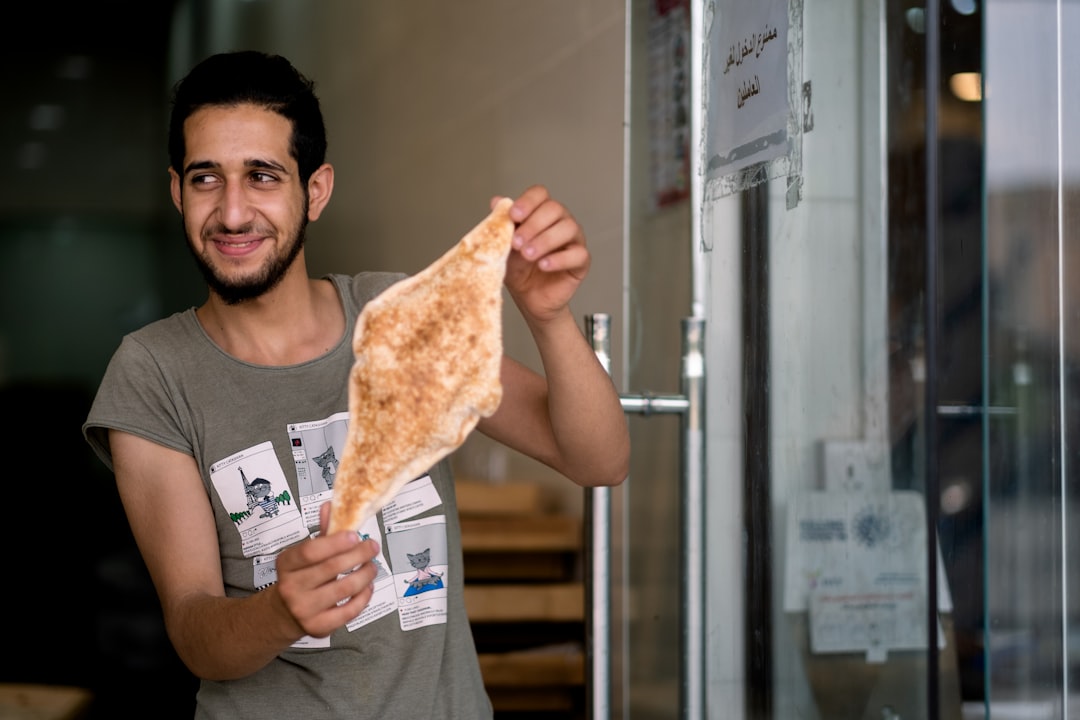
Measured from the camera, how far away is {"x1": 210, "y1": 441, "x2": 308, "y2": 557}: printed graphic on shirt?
1171 mm

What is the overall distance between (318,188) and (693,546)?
59 cm

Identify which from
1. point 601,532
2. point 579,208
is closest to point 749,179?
point 601,532

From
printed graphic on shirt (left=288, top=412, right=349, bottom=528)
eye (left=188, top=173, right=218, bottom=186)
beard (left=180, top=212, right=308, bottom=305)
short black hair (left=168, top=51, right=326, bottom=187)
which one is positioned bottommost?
printed graphic on shirt (left=288, top=412, right=349, bottom=528)

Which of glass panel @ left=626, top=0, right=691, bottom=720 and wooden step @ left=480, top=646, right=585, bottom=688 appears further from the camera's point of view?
wooden step @ left=480, top=646, right=585, bottom=688

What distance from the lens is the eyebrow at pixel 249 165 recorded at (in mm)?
1189

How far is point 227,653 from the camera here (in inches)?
39.1

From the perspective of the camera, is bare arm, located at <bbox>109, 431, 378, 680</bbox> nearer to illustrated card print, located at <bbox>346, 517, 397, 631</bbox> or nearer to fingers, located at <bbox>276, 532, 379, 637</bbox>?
fingers, located at <bbox>276, 532, 379, 637</bbox>

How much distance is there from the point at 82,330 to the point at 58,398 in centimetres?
18

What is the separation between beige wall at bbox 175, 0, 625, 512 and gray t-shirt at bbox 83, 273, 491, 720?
2.62 ft

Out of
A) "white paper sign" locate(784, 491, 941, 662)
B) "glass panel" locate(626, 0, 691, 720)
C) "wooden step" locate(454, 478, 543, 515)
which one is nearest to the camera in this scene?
"white paper sign" locate(784, 491, 941, 662)

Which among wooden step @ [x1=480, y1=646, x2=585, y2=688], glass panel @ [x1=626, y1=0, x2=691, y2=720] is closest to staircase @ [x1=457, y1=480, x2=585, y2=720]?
wooden step @ [x1=480, y1=646, x2=585, y2=688]

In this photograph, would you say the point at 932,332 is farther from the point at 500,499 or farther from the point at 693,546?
the point at 500,499

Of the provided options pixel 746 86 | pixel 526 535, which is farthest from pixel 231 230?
pixel 526 535

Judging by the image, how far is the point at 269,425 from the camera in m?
1.19
